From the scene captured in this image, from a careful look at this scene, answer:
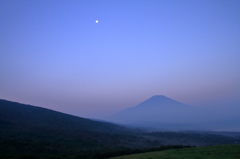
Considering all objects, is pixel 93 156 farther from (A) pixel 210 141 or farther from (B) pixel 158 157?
(A) pixel 210 141

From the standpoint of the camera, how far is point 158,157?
11883 millimetres

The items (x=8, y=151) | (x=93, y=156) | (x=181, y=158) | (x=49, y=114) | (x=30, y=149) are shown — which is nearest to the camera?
(x=181, y=158)

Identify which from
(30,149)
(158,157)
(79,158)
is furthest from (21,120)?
(158,157)

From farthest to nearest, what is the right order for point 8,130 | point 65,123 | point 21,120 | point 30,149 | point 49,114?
point 49,114
point 65,123
point 21,120
point 8,130
point 30,149

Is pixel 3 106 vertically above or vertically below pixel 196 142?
above

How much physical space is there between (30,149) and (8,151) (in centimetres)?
253

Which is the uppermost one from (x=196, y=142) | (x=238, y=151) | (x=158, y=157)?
(x=238, y=151)

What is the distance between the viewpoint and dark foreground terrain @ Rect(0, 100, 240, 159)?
18125 mm

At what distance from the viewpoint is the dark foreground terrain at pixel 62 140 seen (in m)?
18.1

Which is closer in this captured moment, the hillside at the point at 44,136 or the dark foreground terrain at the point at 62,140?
the dark foreground terrain at the point at 62,140

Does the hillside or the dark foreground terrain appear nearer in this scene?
the dark foreground terrain

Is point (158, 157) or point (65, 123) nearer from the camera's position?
point (158, 157)

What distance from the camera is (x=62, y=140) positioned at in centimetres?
2902

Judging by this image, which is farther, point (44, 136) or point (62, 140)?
point (44, 136)
